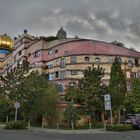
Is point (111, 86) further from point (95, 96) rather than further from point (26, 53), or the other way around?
point (26, 53)

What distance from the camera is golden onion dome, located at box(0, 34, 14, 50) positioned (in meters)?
95.0

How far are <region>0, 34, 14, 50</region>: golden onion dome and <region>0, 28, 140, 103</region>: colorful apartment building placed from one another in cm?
1701

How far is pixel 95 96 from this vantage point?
141ft

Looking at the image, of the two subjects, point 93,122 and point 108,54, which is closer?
point 93,122

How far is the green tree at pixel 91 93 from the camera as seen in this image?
42.8 meters

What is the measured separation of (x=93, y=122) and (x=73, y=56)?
24.9 meters

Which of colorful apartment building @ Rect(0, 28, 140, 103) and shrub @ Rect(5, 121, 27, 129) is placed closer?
shrub @ Rect(5, 121, 27, 129)

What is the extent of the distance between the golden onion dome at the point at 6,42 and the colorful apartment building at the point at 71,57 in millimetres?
17014

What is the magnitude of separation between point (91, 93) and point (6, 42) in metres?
57.7

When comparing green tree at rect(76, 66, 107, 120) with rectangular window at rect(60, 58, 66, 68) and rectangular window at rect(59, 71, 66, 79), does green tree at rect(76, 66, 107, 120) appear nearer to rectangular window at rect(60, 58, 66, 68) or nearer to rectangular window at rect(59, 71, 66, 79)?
rectangular window at rect(59, 71, 66, 79)

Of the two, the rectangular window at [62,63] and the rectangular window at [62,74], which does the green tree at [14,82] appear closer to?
the rectangular window at [62,74]

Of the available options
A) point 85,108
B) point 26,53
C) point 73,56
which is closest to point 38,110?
point 85,108

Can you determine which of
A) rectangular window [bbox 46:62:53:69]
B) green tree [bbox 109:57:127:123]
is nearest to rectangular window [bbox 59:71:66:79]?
rectangular window [bbox 46:62:53:69]

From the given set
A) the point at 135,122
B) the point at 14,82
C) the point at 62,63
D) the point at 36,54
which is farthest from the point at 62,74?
the point at 135,122
